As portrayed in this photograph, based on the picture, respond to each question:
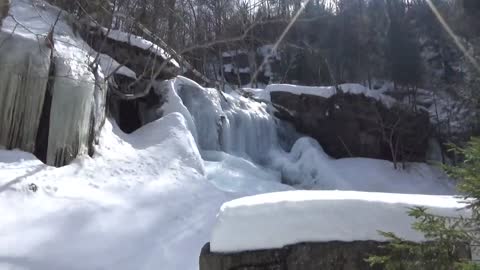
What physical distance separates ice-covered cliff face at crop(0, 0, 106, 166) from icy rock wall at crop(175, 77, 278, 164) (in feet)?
13.6

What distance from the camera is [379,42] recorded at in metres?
21.9

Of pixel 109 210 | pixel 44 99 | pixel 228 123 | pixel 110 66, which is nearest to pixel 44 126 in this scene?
pixel 44 99

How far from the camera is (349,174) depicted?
14.9 metres

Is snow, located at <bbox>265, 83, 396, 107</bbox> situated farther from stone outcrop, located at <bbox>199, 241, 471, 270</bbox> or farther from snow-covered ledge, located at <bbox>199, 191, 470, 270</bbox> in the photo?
stone outcrop, located at <bbox>199, 241, 471, 270</bbox>

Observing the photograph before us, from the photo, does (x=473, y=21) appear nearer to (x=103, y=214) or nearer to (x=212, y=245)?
(x=103, y=214)

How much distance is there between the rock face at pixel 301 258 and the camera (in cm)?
285

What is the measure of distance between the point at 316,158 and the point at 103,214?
9450 millimetres

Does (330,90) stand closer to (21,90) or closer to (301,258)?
(21,90)

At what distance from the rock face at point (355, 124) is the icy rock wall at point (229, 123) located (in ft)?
4.53

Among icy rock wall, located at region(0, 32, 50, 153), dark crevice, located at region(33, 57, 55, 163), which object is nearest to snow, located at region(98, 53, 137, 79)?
dark crevice, located at region(33, 57, 55, 163)

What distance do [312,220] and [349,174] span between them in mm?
12376

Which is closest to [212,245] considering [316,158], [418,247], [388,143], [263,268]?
[263,268]

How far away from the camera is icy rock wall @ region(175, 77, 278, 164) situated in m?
12.4

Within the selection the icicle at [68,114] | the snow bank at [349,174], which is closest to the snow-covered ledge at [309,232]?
the icicle at [68,114]
